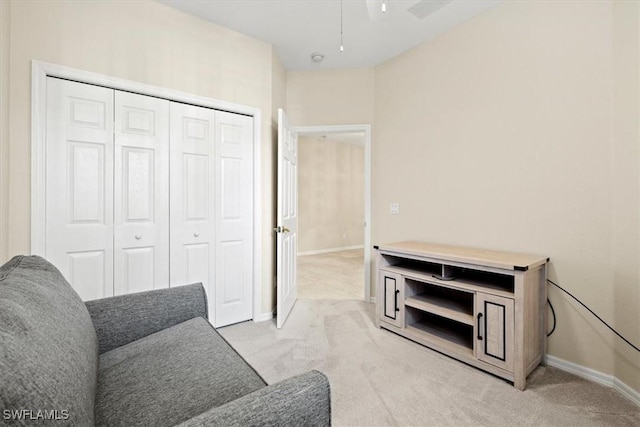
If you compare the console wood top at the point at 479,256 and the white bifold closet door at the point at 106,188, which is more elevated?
the white bifold closet door at the point at 106,188

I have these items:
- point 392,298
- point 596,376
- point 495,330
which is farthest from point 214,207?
point 596,376

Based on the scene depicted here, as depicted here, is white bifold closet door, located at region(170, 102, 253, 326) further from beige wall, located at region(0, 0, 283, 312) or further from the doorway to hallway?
the doorway to hallway

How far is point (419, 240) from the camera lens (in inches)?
117

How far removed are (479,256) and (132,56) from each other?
2891mm

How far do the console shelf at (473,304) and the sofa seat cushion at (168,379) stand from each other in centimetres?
155

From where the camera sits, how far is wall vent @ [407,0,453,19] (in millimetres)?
2303

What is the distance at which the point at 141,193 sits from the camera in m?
2.30

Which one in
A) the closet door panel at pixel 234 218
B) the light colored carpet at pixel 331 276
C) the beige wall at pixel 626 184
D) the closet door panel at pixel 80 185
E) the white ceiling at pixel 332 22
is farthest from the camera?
the light colored carpet at pixel 331 276

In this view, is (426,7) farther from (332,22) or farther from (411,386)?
(411,386)

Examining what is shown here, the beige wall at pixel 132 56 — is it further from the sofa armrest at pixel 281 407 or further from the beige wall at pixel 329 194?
the beige wall at pixel 329 194

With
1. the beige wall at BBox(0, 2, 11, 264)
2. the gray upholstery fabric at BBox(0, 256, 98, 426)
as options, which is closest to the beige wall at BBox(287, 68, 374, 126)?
the beige wall at BBox(0, 2, 11, 264)

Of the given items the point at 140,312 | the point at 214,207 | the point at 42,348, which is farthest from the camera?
the point at 214,207

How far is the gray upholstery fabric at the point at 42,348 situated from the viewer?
532 mm

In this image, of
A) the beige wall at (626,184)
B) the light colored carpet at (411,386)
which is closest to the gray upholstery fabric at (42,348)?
the light colored carpet at (411,386)
